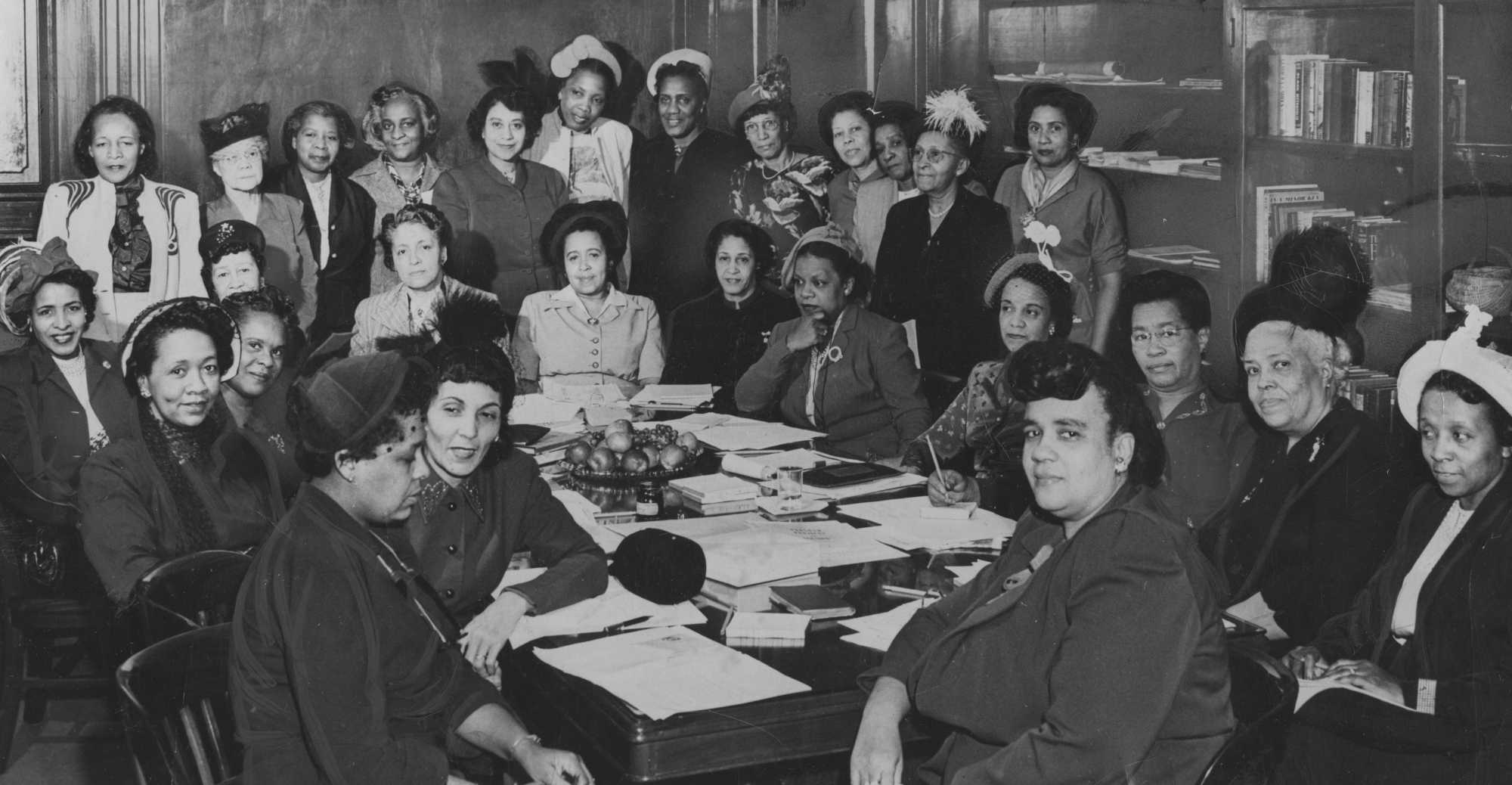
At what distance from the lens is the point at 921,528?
3230 millimetres

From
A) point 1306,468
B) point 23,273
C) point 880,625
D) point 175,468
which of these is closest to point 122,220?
point 23,273

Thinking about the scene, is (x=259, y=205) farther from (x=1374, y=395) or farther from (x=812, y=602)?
(x=1374, y=395)

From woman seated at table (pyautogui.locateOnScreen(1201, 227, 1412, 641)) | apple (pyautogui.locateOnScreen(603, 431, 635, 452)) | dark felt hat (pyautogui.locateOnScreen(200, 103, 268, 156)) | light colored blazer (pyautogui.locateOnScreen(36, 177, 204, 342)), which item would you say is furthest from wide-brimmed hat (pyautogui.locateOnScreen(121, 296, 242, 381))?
woman seated at table (pyautogui.locateOnScreen(1201, 227, 1412, 641))

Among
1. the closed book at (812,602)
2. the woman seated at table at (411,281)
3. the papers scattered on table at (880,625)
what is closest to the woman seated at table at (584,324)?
the woman seated at table at (411,281)

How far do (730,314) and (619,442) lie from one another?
1936 millimetres

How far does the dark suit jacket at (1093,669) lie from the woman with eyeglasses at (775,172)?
3532 millimetres

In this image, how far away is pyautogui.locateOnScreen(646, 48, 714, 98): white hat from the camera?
5.86 m

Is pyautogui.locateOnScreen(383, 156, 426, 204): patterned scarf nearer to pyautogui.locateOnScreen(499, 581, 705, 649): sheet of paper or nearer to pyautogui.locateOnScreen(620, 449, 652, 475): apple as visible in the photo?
pyautogui.locateOnScreen(620, 449, 652, 475): apple

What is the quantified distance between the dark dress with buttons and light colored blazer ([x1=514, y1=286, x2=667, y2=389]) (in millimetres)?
2586

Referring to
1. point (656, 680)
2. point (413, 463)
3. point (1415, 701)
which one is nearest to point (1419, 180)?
point (1415, 701)

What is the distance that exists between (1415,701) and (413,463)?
178cm

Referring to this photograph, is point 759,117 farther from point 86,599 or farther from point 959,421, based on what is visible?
point 86,599

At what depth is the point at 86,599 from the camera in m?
3.91

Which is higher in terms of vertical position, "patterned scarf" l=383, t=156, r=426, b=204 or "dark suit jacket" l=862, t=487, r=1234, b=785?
"patterned scarf" l=383, t=156, r=426, b=204
